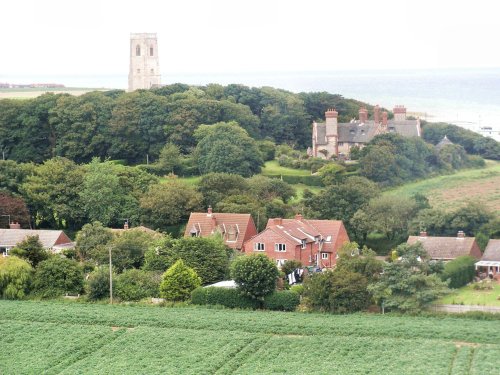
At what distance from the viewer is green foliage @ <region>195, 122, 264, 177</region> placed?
46031 mm

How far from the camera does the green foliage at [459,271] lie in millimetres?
30969

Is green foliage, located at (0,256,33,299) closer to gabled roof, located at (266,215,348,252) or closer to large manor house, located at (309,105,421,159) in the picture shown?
gabled roof, located at (266,215,348,252)

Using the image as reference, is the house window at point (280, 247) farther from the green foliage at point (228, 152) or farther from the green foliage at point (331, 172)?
the green foliage at point (228, 152)

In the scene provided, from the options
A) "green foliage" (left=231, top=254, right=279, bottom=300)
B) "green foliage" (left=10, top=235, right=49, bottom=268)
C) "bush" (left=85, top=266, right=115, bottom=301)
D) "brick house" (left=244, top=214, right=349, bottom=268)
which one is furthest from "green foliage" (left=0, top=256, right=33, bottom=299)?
"brick house" (left=244, top=214, right=349, bottom=268)

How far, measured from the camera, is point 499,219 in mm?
35750

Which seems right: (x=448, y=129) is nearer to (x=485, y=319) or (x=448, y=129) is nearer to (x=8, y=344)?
(x=485, y=319)

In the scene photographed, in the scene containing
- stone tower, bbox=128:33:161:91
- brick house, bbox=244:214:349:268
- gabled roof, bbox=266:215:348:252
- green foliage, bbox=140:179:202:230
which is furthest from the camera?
stone tower, bbox=128:33:161:91

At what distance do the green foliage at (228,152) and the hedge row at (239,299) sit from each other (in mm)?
15407

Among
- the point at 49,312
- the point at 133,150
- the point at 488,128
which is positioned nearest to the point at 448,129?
the point at 488,128

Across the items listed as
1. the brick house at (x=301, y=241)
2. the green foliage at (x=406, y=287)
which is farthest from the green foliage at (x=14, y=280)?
the green foliage at (x=406, y=287)

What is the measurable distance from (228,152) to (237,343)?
67.3 ft

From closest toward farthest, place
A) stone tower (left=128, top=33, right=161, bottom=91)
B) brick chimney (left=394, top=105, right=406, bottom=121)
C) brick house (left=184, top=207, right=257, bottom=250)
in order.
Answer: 1. brick house (left=184, top=207, right=257, bottom=250)
2. brick chimney (left=394, top=105, right=406, bottom=121)
3. stone tower (left=128, top=33, right=161, bottom=91)

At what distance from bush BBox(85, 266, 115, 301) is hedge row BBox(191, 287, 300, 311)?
2.68 meters

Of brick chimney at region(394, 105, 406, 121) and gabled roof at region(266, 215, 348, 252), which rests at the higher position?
brick chimney at region(394, 105, 406, 121)
